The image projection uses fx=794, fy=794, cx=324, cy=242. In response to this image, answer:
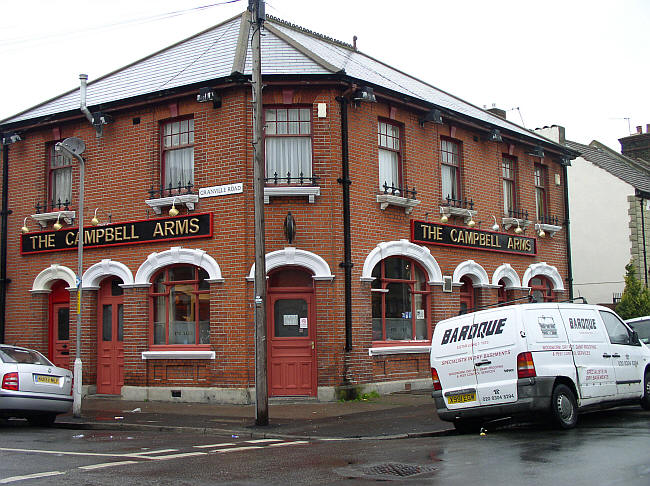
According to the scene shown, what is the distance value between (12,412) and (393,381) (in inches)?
327

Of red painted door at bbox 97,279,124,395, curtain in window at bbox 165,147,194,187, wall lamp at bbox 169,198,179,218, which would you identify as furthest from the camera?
red painted door at bbox 97,279,124,395

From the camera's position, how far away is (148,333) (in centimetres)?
1827

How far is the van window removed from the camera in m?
12.7

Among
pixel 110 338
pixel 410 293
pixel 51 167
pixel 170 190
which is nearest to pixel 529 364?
pixel 410 293

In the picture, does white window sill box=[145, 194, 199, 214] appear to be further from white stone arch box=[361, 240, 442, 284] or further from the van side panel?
the van side panel

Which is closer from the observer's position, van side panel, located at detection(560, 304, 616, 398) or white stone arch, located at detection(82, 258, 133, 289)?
van side panel, located at detection(560, 304, 616, 398)

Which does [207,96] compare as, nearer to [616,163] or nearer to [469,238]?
[469,238]

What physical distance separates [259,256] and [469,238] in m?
Answer: 8.96

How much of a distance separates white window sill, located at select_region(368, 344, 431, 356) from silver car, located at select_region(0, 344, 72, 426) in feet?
21.6

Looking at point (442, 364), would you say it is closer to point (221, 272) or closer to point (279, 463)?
point (279, 463)

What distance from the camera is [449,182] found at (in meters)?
21.0

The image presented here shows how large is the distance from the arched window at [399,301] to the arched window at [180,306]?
3874 mm

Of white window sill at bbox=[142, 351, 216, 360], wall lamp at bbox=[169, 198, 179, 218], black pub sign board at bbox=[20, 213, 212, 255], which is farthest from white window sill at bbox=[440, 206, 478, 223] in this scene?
white window sill at bbox=[142, 351, 216, 360]

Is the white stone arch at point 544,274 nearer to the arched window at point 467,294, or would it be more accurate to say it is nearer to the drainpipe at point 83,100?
the arched window at point 467,294
